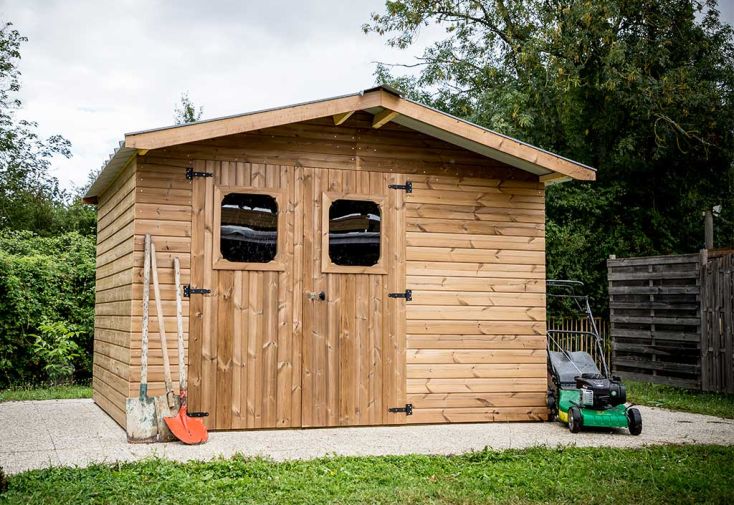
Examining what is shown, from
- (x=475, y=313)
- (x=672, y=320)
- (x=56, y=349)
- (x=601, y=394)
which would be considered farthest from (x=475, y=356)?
(x=56, y=349)

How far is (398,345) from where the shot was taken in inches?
301

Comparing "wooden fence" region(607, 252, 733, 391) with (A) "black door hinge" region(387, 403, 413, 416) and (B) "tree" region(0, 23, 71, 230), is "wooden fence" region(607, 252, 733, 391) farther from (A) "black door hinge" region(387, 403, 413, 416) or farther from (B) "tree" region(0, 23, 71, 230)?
(B) "tree" region(0, 23, 71, 230)

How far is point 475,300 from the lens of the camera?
7.89 metres

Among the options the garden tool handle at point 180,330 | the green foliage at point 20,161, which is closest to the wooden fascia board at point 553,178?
the garden tool handle at point 180,330

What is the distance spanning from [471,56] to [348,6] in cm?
319

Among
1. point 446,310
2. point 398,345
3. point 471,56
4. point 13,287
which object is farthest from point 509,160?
point 471,56

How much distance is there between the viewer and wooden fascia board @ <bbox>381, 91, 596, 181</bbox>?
726 centimetres

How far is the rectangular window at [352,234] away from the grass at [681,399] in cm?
397

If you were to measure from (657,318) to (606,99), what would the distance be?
617 centimetres

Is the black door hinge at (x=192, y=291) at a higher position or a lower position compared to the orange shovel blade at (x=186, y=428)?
higher

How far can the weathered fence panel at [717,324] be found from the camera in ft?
31.9

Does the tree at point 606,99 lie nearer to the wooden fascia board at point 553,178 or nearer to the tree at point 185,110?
the wooden fascia board at point 553,178

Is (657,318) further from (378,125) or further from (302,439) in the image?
(302,439)

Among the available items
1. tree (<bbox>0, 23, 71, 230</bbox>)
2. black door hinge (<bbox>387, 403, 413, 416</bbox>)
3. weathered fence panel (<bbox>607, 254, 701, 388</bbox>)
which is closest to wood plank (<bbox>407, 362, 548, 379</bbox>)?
black door hinge (<bbox>387, 403, 413, 416</bbox>)
